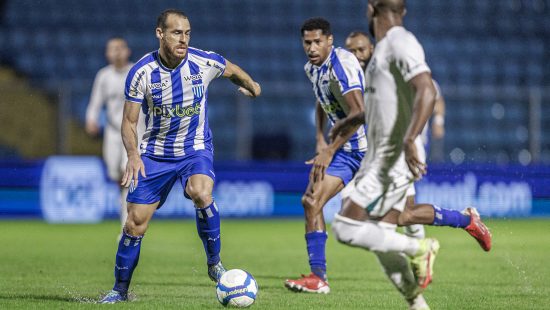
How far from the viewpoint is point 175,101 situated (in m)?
7.12

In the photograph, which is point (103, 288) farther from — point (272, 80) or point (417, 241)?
point (272, 80)

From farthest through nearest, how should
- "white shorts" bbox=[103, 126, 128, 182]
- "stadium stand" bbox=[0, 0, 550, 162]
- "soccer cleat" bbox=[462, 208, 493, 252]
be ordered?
1. "stadium stand" bbox=[0, 0, 550, 162]
2. "white shorts" bbox=[103, 126, 128, 182]
3. "soccer cleat" bbox=[462, 208, 493, 252]

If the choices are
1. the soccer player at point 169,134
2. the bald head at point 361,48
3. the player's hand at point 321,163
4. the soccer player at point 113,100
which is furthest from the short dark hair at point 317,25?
the soccer player at point 113,100

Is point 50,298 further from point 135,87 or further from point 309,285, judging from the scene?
point 309,285

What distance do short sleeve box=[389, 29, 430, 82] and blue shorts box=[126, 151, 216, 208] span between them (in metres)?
2.18

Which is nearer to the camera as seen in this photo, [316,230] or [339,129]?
[339,129]

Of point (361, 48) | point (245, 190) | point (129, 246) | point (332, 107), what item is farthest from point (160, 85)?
point (245, 190)

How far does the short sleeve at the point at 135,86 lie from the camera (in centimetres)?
686

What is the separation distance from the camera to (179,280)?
8219 millimetres

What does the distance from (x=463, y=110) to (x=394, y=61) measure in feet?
43.7

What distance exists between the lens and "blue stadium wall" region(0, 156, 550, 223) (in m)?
14.4

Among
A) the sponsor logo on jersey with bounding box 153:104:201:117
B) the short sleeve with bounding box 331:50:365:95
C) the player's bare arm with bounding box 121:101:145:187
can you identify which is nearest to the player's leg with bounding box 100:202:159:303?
the player's bare arm with bounding box 121:101:145:187

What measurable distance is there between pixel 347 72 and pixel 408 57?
7.60 ft

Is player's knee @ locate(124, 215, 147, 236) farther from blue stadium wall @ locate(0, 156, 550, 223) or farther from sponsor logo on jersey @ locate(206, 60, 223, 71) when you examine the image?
blue stadium wall @ locate(0, 156, 550, 223)
